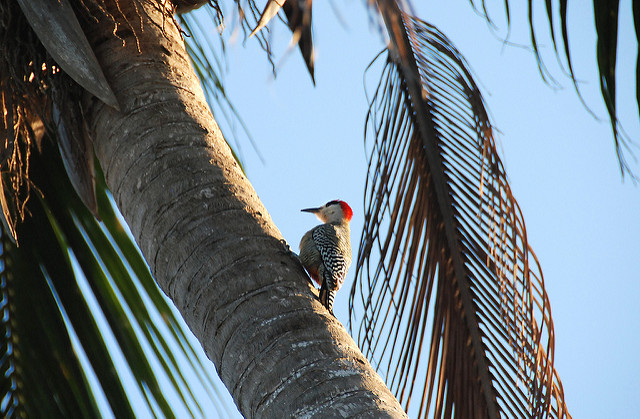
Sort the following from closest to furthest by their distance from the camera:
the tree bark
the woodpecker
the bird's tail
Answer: the tree bark, the bird's tail, the woodpecker

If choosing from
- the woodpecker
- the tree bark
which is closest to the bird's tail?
the woodpecker

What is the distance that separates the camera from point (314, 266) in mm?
4355

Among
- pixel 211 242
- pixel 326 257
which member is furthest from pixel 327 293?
pixel 211 242

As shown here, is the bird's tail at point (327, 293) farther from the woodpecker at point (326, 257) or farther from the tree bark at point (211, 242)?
the tree bark at point (211, 242)

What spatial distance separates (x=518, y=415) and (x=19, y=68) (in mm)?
2325

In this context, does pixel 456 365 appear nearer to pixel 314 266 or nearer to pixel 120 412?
pixel 120 412

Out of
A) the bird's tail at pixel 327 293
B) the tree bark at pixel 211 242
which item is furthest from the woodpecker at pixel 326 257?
the tree bark at pixel 211 242

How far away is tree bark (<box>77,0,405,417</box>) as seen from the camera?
189 cm

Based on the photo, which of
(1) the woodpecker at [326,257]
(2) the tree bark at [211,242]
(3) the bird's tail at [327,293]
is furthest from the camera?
(1) the woodpecker at [326,257]

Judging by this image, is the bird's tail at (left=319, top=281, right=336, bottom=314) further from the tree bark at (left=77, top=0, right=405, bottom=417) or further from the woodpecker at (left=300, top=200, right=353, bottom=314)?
the tree bark at (left=77, top=0, right=405, bottom=417)

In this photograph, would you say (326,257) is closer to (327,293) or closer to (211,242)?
(327,293)

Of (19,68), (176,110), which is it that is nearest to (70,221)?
(19,68)

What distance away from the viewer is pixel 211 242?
221 centimetres

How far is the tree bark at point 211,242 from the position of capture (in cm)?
189
